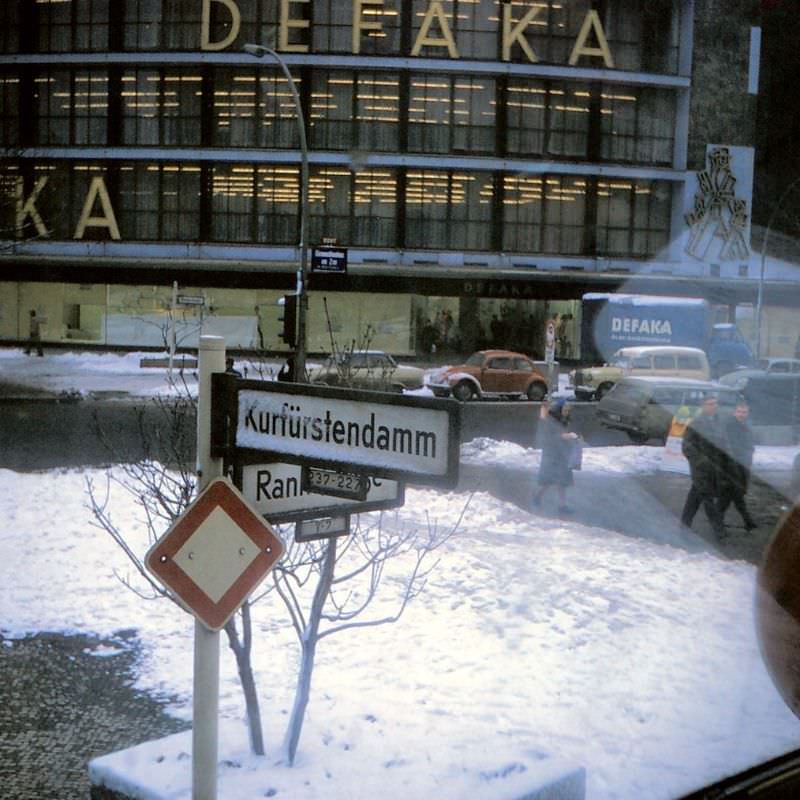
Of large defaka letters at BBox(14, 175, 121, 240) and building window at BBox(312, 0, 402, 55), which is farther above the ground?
building window at BBox(312, 0, 402, 55)

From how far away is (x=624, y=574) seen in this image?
369 inches

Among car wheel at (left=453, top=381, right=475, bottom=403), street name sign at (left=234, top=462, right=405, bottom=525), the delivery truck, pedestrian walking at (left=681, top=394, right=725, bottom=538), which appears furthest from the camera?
the delivery truck

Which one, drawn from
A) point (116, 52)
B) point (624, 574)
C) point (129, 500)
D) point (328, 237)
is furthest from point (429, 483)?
point (116, 52)

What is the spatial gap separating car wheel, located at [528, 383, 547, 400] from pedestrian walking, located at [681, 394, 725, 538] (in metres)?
18.1

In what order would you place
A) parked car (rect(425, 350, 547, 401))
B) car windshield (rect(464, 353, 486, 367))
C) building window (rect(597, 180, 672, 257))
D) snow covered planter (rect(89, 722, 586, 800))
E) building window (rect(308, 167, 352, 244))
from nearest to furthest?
snow covered planter (rect(89, 722, 586, 800))
parked car (rect(425, 350, 547, 401))
car windshield (rect(464, 353, 486, 367))
building window (rect(308, 167, 352, 244))
building window (rect(597, 180, 672, 257))

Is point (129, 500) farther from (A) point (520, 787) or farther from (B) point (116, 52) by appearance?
(B) point (116, 52)

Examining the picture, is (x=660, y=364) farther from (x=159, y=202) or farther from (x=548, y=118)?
(x=159, y=202)

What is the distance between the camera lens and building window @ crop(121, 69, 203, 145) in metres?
43.9

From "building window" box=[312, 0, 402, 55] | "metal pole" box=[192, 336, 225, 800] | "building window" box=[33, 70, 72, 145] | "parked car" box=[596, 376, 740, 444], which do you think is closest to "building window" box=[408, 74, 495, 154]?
"building window" box=[312, 0, 402, 55]

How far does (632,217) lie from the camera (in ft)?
152

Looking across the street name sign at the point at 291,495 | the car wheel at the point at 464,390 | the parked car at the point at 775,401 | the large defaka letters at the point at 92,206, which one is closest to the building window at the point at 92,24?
the large defaka letters at the point at 92,206

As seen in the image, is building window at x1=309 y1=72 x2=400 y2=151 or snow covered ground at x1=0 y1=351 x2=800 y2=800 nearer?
snow covered ground at x1=0 y1=351 x2=800 y2=800

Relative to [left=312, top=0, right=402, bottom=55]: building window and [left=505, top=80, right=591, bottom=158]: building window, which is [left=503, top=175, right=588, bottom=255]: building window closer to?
[left=505, top=80, right=591, bottom=158]: building window

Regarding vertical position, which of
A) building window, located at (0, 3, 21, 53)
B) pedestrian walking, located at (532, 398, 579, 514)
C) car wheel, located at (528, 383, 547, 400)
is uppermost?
building window, located at (0, 3, 21, 53)
